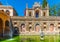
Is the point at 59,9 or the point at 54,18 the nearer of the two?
the point at 54,18

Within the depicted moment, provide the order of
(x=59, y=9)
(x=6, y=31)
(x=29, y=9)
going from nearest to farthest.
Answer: (x=6, y=31)
(x=29, y=9)
(x=59, y=9)

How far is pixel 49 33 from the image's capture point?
185 ft

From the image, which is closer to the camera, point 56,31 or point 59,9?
point 56,31

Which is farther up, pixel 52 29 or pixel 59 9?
pixel 59 9

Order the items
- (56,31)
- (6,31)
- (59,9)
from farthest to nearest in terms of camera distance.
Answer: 1. (59,9)
2. (56,31)
3. (6,31)

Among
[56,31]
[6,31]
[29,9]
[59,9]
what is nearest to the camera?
[6,31]

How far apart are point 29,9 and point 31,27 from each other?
810 cm

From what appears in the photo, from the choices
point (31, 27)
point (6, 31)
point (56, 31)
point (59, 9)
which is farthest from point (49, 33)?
point (59, 9)

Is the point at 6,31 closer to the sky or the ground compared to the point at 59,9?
closer to the ground

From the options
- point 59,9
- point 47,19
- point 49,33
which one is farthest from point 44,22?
point 59,9

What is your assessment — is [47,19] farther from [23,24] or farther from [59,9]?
[59,9]

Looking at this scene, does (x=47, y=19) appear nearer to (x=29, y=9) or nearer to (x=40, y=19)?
(x=40, y=19)

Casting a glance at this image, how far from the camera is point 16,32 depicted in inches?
2339

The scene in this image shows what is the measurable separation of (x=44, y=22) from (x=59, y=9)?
23607 mm
